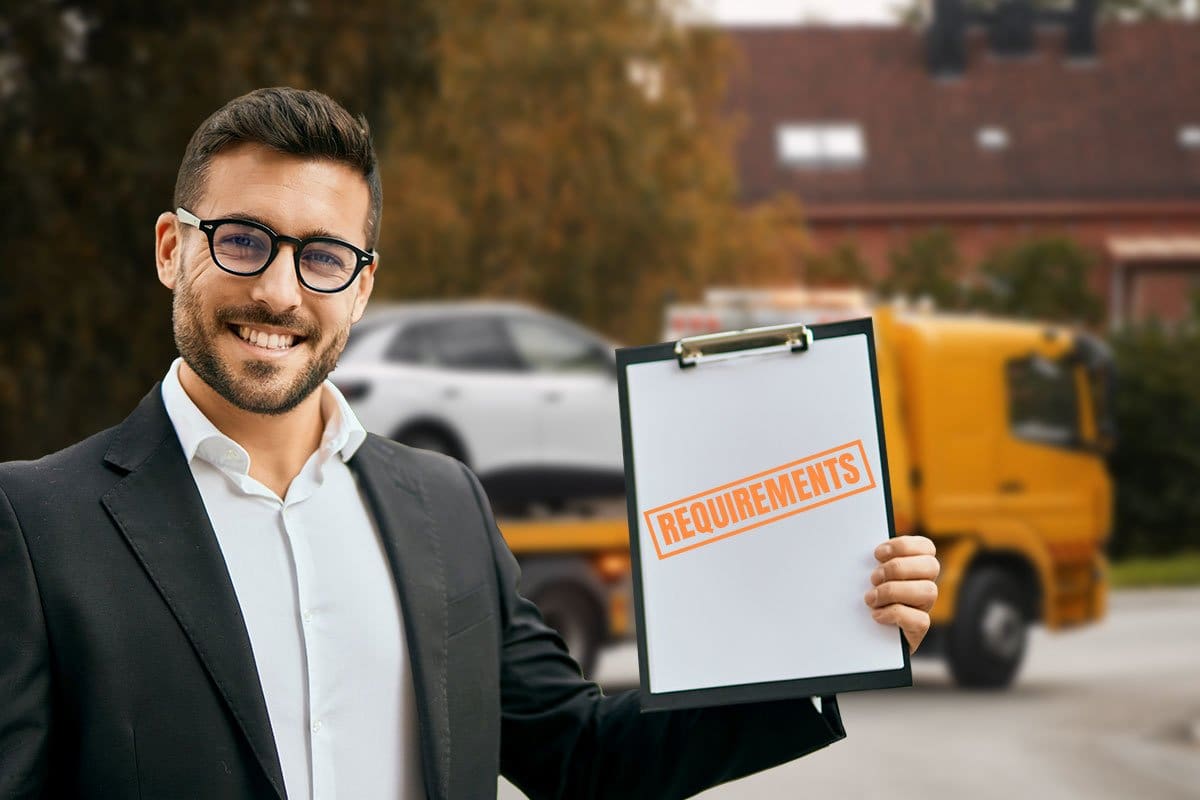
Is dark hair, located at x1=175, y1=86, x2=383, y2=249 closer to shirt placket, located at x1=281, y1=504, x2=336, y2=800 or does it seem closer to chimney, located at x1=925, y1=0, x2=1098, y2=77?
shirt placket, located at x1=281, y1=504, x2=336, y2=800

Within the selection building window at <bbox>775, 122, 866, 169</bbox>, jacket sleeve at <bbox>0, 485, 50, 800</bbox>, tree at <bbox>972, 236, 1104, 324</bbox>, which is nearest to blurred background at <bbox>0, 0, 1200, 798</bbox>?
tree at <bbox>972, 236, 1104, 324</bbox>

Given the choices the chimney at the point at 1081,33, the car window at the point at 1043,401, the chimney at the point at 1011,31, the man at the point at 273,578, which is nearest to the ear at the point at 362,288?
the man at the point at 273,578

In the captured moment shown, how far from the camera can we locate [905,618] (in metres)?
2.50

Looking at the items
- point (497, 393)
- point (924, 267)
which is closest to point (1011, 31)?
point (924, 267)

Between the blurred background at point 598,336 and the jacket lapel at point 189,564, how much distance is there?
7.74 m

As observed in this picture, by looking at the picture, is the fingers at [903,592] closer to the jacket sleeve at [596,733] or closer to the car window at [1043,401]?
the jacket sleeve at [596,733]

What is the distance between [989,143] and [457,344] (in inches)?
1441

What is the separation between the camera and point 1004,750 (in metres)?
11.2

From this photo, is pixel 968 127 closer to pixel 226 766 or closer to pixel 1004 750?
pixel 1004 750

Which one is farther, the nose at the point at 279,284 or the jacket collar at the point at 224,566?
the nose at the point at 279,284

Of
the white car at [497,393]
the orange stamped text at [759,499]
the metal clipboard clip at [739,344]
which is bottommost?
the white car at [497,393]

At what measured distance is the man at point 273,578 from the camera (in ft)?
7.42

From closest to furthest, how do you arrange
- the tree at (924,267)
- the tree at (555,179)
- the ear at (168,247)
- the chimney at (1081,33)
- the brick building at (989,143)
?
the ear at (168,247)
the tree at (555,179)
the tree at (924,267)
the brick building at (989,143)
the chimney at (1081,33)

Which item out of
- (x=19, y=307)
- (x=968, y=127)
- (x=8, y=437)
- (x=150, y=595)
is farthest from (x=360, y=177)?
(x=968, y=127)
